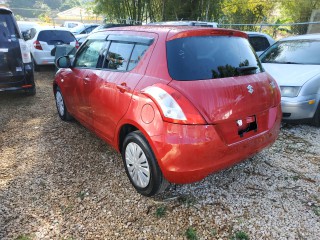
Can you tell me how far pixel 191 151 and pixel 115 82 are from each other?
1154mm

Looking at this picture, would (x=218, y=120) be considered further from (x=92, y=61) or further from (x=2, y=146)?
(x=2, y=146)

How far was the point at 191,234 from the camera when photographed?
89.0 inches

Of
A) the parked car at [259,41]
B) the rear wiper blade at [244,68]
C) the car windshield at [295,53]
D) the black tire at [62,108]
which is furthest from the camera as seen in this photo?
the parked car at [259,41]

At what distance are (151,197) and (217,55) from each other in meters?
1.50

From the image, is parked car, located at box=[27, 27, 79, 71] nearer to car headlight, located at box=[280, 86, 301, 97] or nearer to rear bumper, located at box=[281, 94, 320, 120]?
car headlight, located at box=[280, 86, 301, 97]

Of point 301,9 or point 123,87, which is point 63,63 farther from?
point 301,9

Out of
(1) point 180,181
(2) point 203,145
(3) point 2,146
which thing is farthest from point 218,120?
(3) point 2,146

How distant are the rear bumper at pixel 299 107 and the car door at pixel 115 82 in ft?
8.43

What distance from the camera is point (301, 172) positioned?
3.17 meters

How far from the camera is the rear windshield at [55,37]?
335 inches

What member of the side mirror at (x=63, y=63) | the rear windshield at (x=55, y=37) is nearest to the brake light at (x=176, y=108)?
the side mirror at (x=63, y=63)

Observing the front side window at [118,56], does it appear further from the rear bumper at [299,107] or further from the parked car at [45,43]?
the parked car at [45,43]

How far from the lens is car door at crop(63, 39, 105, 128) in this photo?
133 inches

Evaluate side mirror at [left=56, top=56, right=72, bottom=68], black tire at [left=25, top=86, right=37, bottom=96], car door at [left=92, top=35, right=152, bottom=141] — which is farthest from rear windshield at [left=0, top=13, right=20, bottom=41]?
car door at [left=92, top=35, right=152, bottom=141]
